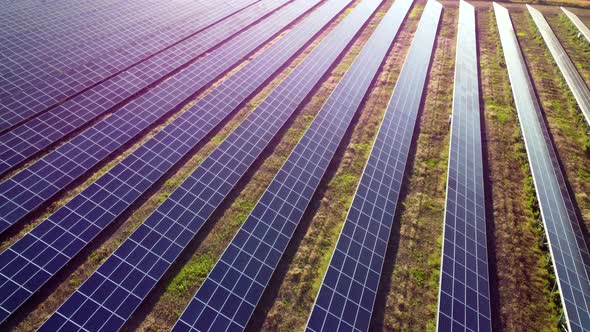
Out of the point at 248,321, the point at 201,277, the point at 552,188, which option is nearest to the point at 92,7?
the point at 201,277

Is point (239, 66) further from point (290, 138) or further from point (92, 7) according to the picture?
point (92, 7)

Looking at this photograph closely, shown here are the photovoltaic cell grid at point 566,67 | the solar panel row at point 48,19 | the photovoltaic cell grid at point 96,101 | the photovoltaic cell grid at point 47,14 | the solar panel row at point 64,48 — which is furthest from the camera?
the photovoltaic cell grid at point 47,14

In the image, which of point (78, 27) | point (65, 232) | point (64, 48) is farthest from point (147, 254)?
point (78, 27)

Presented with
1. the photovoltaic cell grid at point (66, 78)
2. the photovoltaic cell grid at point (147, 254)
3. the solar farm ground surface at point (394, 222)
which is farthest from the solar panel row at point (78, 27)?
the photovoltaic cell grid at point (147, 254)

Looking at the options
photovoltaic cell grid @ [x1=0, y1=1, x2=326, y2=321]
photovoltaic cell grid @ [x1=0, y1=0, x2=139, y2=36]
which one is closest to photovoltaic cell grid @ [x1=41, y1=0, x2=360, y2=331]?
photovoltaic cell grid @ [x1=0, y1=1, x2=326, y2=321]

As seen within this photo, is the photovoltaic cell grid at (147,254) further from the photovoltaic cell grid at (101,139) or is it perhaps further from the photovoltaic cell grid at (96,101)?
the photovoltaic cell grid at (96,101)

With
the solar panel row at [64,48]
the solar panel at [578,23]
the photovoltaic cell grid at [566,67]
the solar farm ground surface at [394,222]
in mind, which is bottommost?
the solar farm ground surface at [394,222]
